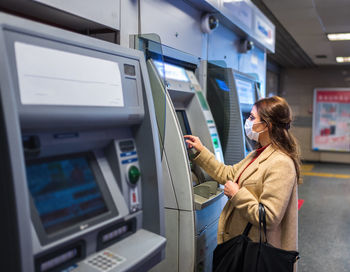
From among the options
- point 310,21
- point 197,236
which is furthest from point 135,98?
point 310,21

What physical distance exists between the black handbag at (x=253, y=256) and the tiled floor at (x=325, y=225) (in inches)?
77.4

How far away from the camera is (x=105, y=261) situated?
1.23 metres

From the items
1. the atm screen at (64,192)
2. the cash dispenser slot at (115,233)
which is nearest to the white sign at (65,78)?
the atm screen at (64,192)

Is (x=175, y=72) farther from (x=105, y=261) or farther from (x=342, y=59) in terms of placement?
(x=342, y=59)

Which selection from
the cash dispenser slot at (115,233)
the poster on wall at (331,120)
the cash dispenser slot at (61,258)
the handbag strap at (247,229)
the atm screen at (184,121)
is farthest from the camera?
the poster on wall at (331,120)

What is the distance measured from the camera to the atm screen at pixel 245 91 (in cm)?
297

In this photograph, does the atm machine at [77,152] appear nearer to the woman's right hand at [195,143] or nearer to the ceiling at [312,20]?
the woman's right hand at [195,143]

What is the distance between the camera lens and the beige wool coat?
1.72 metres

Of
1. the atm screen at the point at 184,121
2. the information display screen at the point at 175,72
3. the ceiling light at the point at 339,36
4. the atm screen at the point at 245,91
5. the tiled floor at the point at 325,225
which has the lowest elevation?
the tiled floor at the point at 325,225

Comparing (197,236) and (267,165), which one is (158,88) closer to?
(267,165)

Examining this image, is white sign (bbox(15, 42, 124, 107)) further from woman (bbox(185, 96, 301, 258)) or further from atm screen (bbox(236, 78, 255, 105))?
atm screen (bbox(236, 78, 255, 105))

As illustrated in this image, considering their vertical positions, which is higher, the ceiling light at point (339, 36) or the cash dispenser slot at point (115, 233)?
the ceiling light at point (339, 36)

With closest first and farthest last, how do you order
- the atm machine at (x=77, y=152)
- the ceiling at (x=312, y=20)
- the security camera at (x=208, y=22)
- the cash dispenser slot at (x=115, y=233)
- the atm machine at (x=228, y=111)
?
1. the atm machine at (x=77, y=152)
2. the cash dispenser slot at (x=115, y=233)
3. the security camera at (x=208, y=22)
4. the atm machine at (x=228, y=111)
5. the ceiling at (x=312, y=20)

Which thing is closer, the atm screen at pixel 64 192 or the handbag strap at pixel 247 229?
the atm screen at pixel 64 192
